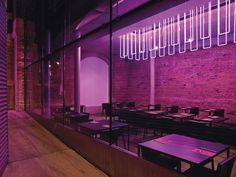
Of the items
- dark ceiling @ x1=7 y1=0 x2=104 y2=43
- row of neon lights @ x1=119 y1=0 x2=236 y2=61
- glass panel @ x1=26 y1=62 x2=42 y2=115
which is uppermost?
dark ceiling @ x1=7 y1=0 x2=104 y2=43

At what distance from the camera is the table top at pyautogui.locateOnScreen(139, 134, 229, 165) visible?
7.19 ft

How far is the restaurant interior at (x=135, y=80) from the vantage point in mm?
2832

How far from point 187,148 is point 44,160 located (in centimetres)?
277

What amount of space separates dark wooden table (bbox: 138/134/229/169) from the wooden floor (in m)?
1.16

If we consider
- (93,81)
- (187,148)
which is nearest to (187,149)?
(187,148)

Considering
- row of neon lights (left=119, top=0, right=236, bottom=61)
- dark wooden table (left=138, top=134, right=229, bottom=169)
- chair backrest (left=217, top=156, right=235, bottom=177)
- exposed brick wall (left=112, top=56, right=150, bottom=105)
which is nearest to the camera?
chair backrest (left=217, top=156, right=235, bottom=177)

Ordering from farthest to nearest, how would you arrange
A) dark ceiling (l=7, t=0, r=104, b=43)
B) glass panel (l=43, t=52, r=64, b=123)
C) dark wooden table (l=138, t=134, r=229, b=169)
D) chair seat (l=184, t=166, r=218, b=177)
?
glass panel (l=43, t=52, r=64, b=123) → dark ceiling (l=7, t=0, r=104, b=43) → chair seat (l=184, t=166, r=218, b=177) → dark wooden table (l=138, t=134, r=229, b=169)

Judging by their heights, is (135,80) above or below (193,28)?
below

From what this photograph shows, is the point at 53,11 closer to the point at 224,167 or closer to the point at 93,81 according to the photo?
the point at 93,81

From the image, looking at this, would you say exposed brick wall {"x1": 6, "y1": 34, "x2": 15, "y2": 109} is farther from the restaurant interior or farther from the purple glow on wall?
the purple glow on wall

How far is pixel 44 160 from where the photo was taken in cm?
383

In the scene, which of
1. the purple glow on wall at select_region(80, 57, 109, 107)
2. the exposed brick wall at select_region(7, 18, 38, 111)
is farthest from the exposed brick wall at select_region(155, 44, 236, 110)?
the exposed brick wall at select_region(7, 18, 38, 111)

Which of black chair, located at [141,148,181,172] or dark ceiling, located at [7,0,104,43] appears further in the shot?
dark ceiling, located at [7,0,104,43]

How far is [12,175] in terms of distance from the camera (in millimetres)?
3207
